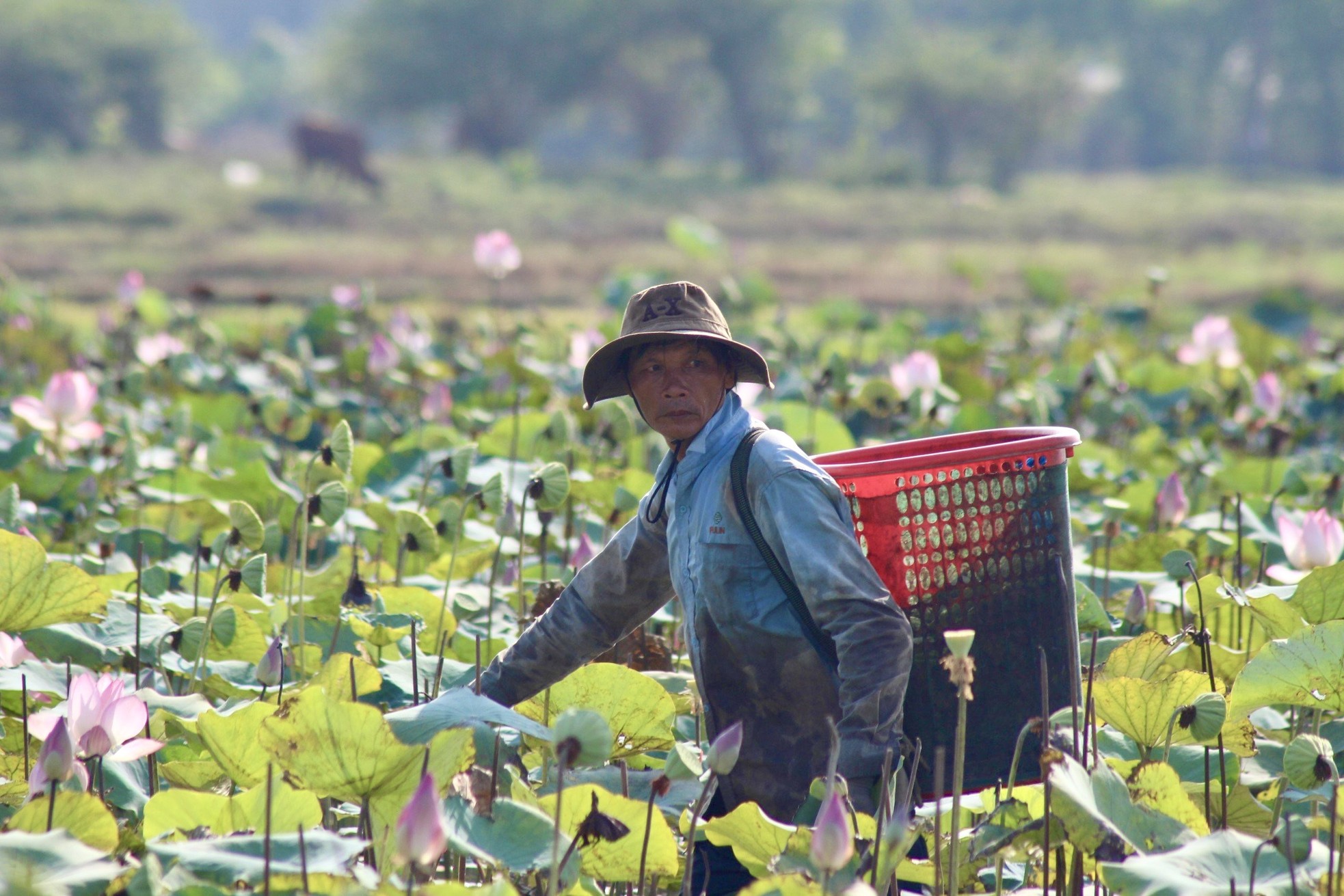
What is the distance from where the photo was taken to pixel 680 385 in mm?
1891

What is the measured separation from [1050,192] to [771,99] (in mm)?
9547

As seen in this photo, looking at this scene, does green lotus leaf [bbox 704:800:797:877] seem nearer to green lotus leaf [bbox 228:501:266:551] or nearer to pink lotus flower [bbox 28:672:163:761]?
pink lotus flower [bbox 28:672:163:761]

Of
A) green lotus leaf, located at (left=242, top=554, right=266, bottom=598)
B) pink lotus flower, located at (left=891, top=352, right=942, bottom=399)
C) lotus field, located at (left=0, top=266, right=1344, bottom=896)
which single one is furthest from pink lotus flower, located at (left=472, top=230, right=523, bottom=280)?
green lotus leaf, located at (left=242, top=554, right=266, bottom=598)

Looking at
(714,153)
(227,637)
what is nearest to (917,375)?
(227,637)

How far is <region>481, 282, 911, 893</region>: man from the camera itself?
5.59 ft

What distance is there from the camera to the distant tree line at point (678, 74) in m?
33.8

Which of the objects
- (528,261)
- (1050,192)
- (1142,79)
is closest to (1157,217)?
(1050,192)

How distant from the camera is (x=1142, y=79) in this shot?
49.1m

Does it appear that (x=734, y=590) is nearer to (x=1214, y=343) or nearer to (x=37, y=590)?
(x=37, y=590)

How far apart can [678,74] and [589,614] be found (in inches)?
1541

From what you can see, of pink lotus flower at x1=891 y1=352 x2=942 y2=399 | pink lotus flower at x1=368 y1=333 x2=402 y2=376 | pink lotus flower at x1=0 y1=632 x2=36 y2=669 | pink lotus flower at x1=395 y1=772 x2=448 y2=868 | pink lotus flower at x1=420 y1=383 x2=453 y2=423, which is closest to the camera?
pink lotus flower at x1=395 y1=772 x2=448 y2=868

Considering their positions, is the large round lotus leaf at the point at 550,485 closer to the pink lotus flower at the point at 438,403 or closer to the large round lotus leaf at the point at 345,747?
the large round lotus leaf at the point at 345,747

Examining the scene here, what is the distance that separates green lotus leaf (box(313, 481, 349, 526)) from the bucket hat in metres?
0.54

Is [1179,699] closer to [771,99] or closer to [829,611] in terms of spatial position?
[829,611]
